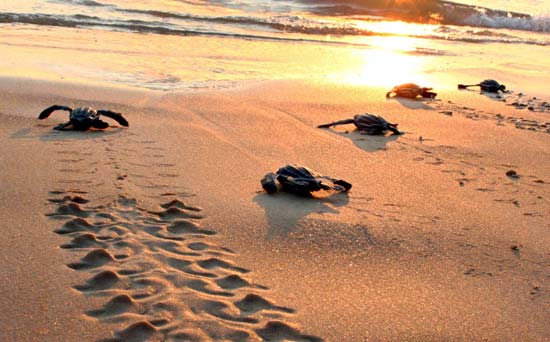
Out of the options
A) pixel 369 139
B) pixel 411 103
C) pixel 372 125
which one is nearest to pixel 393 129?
pixel 372 125

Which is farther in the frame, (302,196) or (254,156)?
(254,156)

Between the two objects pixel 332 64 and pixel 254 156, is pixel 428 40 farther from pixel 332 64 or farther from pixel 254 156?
pixel 254 156

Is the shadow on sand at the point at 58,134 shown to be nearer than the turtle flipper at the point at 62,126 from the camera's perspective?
Yes

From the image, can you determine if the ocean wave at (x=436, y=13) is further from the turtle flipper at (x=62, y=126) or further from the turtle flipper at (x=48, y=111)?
the turtle flipper at (x=62, y=126)

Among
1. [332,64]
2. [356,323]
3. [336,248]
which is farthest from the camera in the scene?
[332,64]

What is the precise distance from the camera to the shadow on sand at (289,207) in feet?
11.8

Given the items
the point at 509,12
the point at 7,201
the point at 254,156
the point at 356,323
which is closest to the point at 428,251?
the point at 356,323

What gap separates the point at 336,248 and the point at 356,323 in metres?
0.78

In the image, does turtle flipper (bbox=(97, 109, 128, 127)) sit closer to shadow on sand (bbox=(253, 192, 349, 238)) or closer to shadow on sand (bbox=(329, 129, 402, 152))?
shadow on sand (bbox=(329, 129, 402, 152))

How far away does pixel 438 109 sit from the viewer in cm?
754

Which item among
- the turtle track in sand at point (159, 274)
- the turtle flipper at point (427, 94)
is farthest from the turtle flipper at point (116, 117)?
the turtle flipper at point (427, 94)

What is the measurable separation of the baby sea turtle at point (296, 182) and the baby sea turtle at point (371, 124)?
1.86 meters

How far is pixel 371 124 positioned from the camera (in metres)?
6.00

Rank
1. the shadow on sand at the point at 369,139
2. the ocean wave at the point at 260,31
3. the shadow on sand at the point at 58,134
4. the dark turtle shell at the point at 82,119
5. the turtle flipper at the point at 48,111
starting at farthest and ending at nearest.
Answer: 1. the ocean wave at the point at 260,31
2. the turtle flipper at the point at 48,111
3. the shadow on sand at the point at 369,139
4. the dark turtle shell at the point at 82,119
5. the shadow on sand at the point at 58,134
